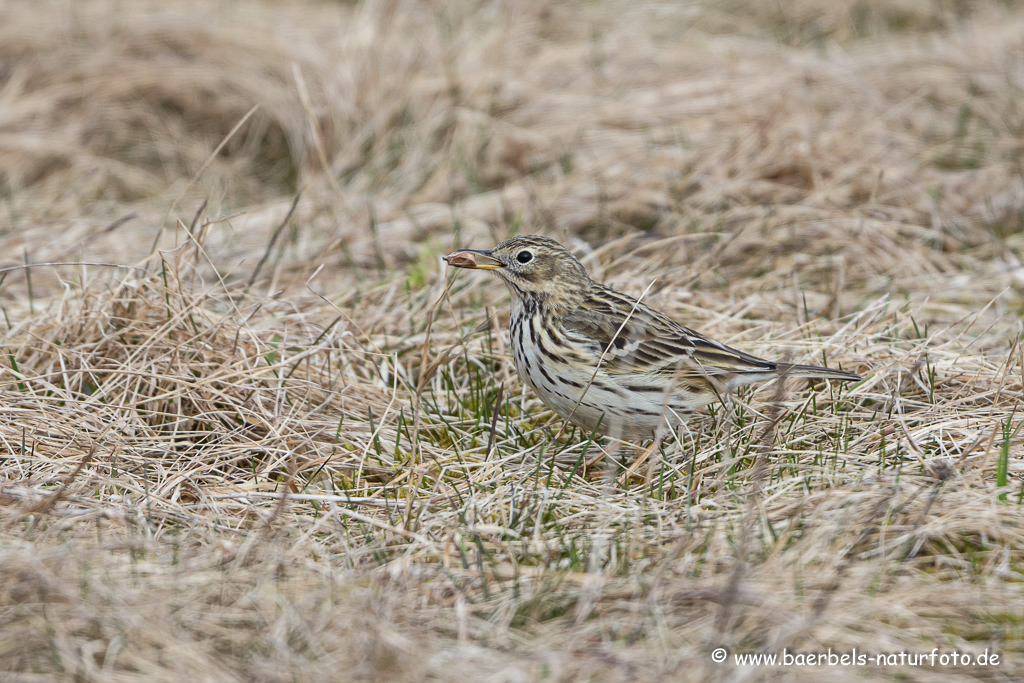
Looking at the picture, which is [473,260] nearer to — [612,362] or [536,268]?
[536,268]

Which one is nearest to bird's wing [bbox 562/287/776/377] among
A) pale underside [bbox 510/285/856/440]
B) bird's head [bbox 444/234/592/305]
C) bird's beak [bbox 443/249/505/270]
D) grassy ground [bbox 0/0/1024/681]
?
pale underside [bbox 510/285/856/440]

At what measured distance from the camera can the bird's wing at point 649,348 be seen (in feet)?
15.3

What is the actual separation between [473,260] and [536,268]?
0.32 metres

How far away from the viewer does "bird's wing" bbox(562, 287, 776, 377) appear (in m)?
4.67

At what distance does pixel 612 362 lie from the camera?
4.67 metres

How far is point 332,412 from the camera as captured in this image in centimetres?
511

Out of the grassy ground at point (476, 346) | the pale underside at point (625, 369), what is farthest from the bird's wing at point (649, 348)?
the grassy ground at point (476, 346)

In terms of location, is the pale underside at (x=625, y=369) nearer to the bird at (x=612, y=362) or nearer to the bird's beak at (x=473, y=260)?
the bird at (x=612, y=362)

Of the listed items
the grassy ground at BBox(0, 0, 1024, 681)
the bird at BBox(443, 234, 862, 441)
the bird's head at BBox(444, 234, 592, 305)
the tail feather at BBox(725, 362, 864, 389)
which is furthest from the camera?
the bird's head at BBox(444, 234, 592, 305)

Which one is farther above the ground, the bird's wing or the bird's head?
the bird's head

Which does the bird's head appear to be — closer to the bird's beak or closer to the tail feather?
the bird's beak

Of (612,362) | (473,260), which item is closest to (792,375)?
(612,362)

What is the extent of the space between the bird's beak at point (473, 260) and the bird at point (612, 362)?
0.04 m

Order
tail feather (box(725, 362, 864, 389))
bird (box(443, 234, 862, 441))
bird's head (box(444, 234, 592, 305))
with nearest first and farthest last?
tail feather (box(725, 362, 864, 389)) → bird (box(443, 234, 862, 441)) → bird's head (box(444, 234, 592, 305))
